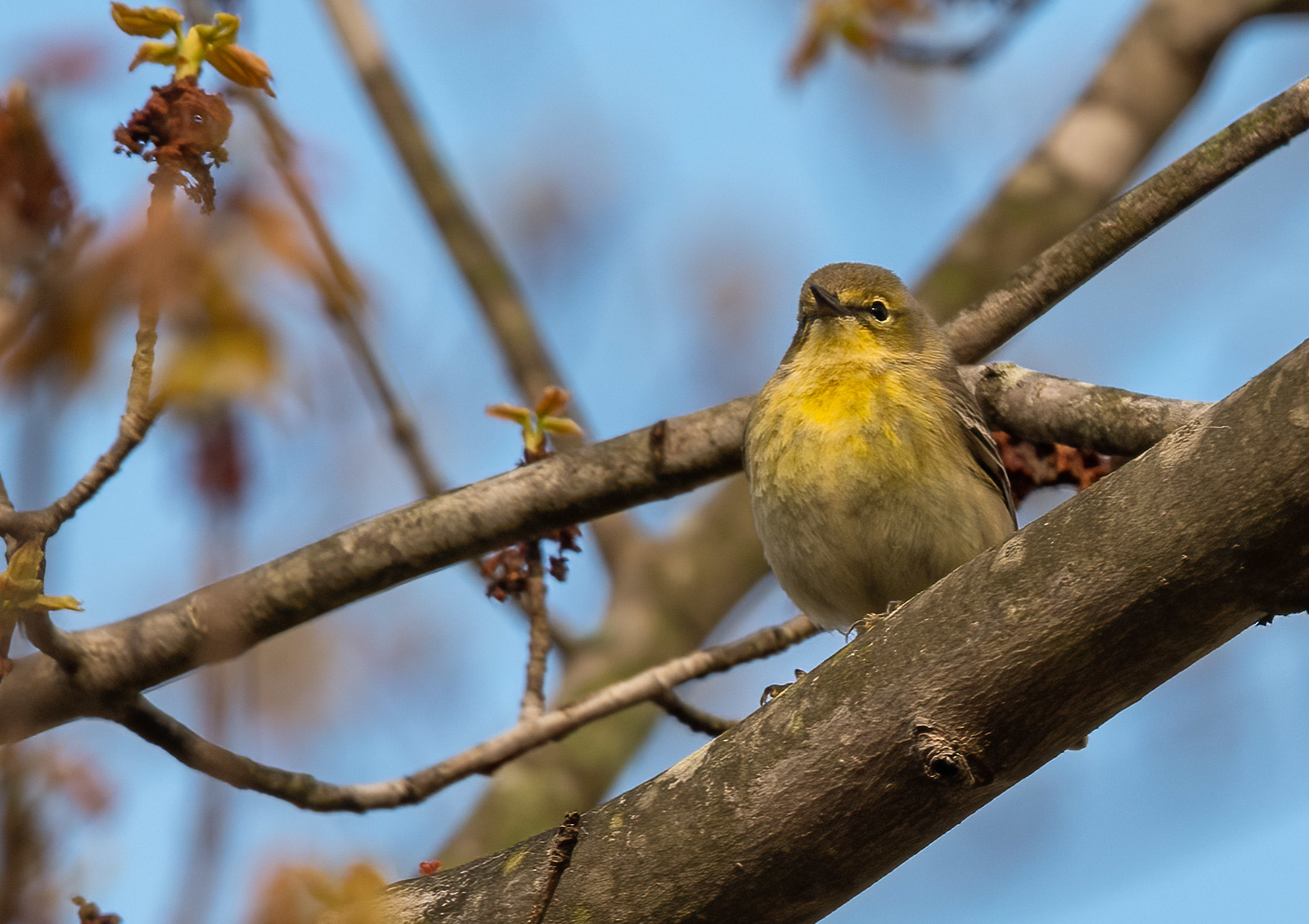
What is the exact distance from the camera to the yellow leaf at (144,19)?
2947mm

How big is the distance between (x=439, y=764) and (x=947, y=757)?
185 cm

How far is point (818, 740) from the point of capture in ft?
9.25

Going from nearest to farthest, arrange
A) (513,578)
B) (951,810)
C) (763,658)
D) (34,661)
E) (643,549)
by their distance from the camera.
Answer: (951,810), (34,661), (513,578), (763,658), (643,549)

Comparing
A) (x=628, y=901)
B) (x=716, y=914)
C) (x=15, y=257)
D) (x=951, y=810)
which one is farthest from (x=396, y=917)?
(x=15, y=257)

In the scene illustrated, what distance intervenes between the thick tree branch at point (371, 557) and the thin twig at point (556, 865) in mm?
1090

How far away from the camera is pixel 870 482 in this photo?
14.8 feet

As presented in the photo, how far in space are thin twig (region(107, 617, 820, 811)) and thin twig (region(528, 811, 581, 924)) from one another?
0.78 metres

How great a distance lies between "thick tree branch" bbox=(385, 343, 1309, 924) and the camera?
Answer: 8.21ft

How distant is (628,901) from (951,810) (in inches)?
29.3

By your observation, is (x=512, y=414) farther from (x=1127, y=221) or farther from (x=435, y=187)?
(x=435, y=187)

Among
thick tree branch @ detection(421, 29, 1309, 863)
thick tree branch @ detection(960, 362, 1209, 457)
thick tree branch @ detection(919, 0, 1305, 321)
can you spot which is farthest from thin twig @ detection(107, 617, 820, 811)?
thick tree branch @ detection(919, 0, 1305, 321)

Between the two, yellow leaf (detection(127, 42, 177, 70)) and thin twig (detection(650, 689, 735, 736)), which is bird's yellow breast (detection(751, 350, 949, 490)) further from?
yellow leaf (detection(127, 42, 177, 70))

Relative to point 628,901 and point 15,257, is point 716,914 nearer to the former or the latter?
point 628,901

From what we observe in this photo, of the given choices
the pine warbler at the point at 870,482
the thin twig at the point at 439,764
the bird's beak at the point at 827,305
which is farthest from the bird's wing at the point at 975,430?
the thin twig at the point at 439,764
